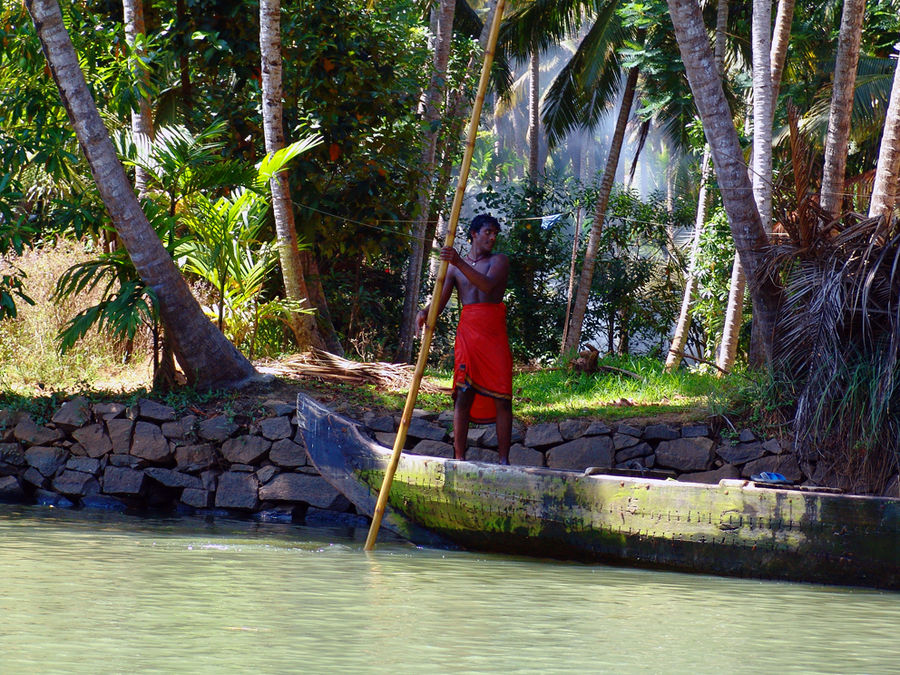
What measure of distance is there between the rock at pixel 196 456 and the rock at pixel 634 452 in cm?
291

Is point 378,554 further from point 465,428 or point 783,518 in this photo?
point 783,518

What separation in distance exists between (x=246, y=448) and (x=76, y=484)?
4.39 feet

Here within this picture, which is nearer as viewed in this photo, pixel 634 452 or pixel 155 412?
pixel 634 452

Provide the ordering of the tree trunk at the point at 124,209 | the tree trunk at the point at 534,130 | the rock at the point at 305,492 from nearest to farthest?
1. the tree trunk at the point at 124,209
2. the rock at the point at 305,492
3. the tree trunk at the point at 534,130

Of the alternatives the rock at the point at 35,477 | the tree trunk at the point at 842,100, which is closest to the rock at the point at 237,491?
the rock at the point at 35,477

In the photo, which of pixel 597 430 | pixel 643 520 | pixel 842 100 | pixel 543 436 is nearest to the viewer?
pixel 643 520

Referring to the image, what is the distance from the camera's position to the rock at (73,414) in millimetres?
7145

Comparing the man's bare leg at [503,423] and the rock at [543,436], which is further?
the rock at [543,436]

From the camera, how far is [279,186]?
8.03 meters

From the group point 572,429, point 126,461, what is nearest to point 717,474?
point 572,429

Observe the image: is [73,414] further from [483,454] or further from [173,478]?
[483,454]

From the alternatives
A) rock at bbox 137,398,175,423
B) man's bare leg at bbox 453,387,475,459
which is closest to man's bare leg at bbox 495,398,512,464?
man's bare leg at bbox 453,387,475,459

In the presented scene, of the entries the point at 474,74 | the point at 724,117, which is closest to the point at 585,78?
the point at 474,74

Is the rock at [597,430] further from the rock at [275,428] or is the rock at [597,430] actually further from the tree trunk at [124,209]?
the tree trunk at [124,209]
